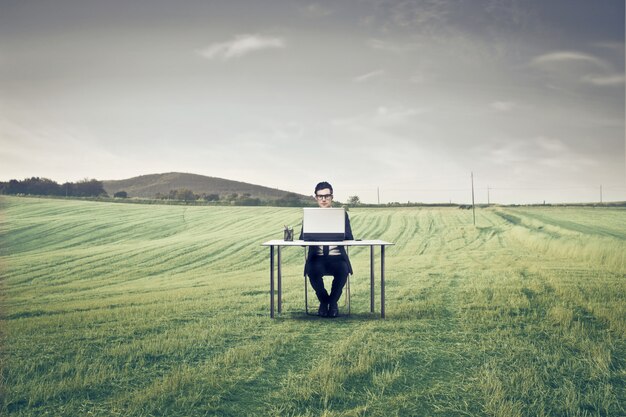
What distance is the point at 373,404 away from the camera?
11.2 ft

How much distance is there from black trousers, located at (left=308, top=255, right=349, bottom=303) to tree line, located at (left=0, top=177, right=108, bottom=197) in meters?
26.8

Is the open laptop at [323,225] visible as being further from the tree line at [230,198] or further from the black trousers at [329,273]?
the tree line at [230,198]

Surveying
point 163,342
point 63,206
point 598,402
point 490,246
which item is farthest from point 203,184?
point 598,402

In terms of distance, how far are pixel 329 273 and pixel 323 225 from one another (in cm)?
64

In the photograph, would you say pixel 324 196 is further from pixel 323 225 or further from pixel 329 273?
pixel 329 273

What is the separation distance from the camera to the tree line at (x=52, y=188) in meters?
28.2

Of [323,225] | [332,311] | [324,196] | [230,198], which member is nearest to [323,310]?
[332,311]

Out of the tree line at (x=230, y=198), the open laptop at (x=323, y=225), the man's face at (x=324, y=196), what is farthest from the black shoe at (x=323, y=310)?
the tree line at (x=230, y=198)

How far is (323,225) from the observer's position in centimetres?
634

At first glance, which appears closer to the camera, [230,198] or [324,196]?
[324,196]

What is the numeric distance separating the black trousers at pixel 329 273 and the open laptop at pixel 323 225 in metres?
0.29

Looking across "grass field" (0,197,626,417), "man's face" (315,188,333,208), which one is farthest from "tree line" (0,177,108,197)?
"man's face" (315,188,333,208)

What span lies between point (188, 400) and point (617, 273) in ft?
33.6

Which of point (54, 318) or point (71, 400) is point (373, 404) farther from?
point (54, 318)
